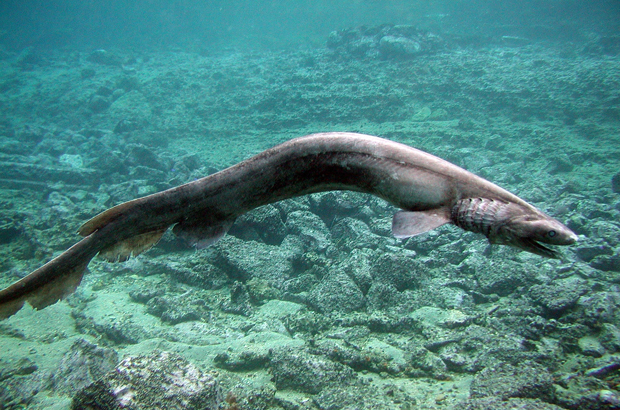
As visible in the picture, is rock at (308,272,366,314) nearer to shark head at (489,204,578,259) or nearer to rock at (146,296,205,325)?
rock at (146,296,205,325)

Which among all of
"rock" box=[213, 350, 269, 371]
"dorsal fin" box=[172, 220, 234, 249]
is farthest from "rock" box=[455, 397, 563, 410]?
"dorsal fin" box=[172, 220, 234, 249]

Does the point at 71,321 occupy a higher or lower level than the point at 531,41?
lower

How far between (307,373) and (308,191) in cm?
343

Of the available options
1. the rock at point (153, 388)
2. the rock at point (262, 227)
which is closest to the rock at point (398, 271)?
the rock at point (262, 227)

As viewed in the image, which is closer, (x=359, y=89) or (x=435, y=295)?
(x=435, y=295)

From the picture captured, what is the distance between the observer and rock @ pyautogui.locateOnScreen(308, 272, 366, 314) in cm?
625

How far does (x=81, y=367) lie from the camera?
4996 mm

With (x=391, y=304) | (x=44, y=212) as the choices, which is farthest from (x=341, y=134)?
(x=44, y=212)

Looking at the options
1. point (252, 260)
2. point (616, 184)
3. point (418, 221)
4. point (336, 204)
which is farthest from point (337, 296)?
point (616, 184)

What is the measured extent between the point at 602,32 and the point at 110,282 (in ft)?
137

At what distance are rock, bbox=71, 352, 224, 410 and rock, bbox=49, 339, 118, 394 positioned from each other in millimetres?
1895

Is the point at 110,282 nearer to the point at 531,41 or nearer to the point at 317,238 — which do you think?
the point at 317,238

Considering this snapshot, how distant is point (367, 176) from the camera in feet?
6.64

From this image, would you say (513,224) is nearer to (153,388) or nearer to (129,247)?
(129,247)
